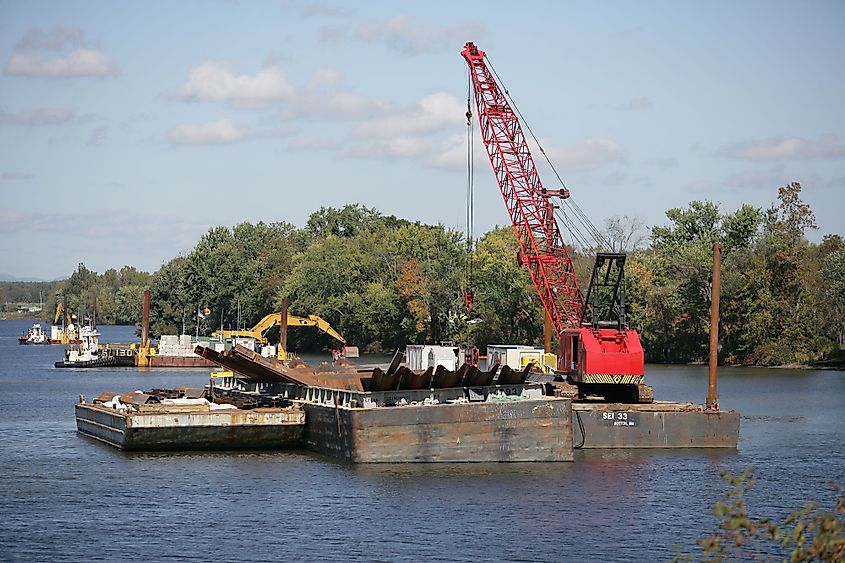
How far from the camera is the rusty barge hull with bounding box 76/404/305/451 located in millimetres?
45844

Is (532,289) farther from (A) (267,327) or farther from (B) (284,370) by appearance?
(B) (284,370)

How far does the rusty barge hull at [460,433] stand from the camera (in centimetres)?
4147

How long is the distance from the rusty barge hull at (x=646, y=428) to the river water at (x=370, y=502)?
448 millimetres

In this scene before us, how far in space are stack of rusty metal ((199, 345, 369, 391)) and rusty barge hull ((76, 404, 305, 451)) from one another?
2.18m

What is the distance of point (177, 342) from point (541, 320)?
114 feet

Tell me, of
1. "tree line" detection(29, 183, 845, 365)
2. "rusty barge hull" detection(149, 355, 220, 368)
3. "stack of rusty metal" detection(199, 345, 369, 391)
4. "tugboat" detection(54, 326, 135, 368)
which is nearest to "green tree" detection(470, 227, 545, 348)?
"tree line" detection(29, 183, 845, 365)

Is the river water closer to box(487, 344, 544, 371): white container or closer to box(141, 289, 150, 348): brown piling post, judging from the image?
box(487, 344, 544, 371): white container

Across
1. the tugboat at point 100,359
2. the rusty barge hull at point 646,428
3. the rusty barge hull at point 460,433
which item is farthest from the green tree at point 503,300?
the rusty barge hull at point 460,433

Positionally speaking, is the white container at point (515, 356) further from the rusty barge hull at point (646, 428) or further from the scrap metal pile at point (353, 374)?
the rusty barge hull at point (646, 428)

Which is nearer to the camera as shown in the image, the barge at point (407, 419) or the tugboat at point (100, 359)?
the barge at point (407, 419)

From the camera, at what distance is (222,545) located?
31.0 m

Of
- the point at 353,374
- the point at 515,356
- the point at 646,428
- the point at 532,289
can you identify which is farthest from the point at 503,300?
the point at 646,428

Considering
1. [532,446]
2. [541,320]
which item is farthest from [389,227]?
[532,446]

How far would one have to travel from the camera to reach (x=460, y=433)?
137ft
